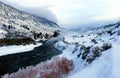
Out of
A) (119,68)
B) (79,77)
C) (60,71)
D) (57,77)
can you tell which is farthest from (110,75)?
(60,71)

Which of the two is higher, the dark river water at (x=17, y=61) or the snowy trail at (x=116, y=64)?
the snowy trail at (x=116, y=64)

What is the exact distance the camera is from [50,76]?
25.7 meters

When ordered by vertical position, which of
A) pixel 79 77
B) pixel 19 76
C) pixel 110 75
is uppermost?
pixel 110 75

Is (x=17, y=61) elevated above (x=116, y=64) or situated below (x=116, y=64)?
below

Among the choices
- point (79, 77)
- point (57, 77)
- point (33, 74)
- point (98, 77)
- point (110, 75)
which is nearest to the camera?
point (110, 75)

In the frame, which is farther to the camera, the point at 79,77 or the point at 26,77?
the point at 26,77

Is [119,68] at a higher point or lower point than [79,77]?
higher

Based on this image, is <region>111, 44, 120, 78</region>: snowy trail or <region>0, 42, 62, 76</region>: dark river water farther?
<region>0, 42, 62, 76</region>: dark river water

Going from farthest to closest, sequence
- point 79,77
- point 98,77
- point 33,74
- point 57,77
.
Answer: point 33,74 < point 57,77 < point 79,77 < point 98,77

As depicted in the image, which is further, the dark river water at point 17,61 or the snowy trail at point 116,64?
the dark river water at point 17,61

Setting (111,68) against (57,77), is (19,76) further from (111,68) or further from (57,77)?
(111,68)

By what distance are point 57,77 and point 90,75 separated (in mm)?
12708

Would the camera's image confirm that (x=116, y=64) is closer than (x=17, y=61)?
Yes

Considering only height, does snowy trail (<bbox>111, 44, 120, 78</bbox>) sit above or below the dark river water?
above
